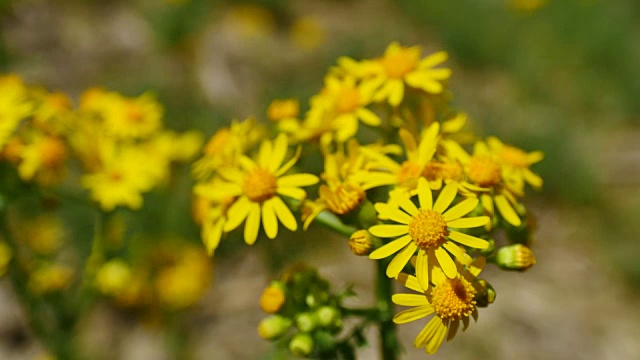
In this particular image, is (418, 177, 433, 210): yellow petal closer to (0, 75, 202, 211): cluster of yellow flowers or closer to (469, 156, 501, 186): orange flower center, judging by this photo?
(469, 156, 501, 186): orange flower center

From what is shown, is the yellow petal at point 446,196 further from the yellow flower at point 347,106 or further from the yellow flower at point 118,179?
the yellow flower at point 118,179

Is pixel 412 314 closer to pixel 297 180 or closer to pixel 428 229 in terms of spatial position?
pixel 428 229

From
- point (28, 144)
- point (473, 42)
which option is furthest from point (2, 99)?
point (473, 42)

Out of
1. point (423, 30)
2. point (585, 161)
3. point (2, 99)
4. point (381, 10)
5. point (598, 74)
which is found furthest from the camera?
point (381, 10)

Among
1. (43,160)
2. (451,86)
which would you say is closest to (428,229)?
(43,160)

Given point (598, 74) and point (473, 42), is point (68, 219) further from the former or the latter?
point (598, 74)

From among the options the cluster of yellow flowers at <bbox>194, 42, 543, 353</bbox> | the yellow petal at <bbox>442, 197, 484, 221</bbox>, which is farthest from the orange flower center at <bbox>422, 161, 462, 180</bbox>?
the yellow petal at <bbox>442, 197, 484, 221</bbox>

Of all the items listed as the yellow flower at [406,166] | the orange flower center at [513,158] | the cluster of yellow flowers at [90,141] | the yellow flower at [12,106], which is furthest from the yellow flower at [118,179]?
the orange flower center at [513,158]
